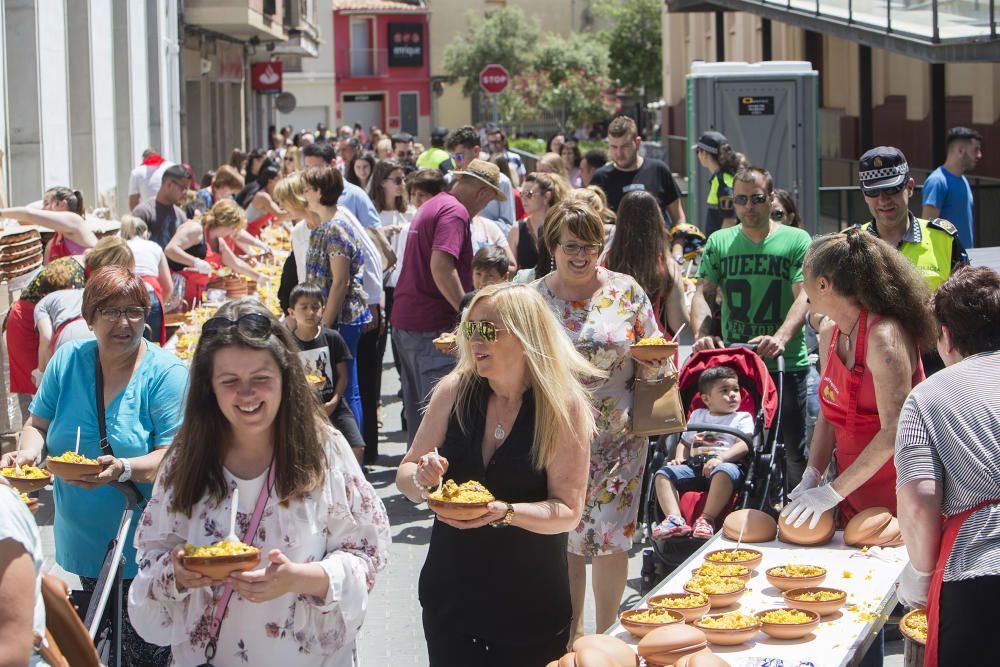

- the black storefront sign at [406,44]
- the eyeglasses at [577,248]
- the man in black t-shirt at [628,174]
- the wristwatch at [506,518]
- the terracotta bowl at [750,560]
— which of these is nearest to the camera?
the wristwatch at [506,518]

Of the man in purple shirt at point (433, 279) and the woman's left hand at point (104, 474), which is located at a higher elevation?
the man in purple shirt at point (433, 279)

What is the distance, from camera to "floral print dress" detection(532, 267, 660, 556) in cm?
589

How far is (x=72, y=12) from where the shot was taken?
16859 millimetres

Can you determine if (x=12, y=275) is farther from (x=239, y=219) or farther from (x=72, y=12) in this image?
(x=72, y=12)

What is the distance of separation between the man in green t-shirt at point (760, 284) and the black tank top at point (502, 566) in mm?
3326

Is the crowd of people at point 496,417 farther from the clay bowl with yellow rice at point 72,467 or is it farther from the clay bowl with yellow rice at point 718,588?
the clay bowl with yellow rice at point 718,588

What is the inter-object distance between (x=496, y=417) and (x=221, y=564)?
1.33 metres

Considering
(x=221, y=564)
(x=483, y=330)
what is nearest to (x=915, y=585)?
(x=483, y=330)

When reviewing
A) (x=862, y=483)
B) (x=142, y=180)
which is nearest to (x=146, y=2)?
(x=142, y=180)

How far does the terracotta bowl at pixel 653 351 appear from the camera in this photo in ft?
18.8

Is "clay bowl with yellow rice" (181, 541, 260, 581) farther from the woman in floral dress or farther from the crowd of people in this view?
the woman in floral dress

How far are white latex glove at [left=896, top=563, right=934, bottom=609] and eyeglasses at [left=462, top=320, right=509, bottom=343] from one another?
145 cm

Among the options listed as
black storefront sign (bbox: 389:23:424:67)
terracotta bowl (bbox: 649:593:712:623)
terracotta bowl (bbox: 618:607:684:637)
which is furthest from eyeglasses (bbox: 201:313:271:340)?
black storefront sign (bbox: 389:23:424:67)

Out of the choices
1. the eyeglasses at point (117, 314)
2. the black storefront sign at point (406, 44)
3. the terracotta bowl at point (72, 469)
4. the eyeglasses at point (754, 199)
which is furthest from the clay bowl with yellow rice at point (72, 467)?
the black storefront sign at point (406, 44)
